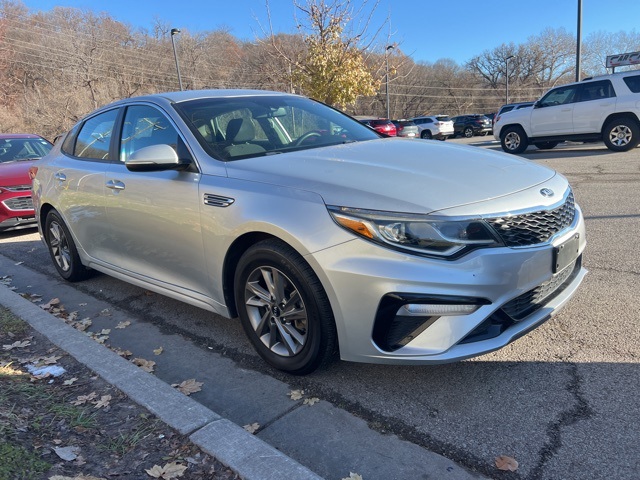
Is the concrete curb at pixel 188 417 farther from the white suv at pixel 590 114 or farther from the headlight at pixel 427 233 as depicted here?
the white suv at pixel 590 114

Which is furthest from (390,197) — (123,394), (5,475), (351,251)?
(5,475)

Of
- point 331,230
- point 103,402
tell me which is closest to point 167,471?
point 103,402

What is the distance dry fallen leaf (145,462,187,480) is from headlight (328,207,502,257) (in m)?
1.33

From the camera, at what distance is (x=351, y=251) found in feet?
→ 8.03

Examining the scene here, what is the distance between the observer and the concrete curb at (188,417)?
2062 millimetres

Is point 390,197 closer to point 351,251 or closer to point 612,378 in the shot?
point 351,251

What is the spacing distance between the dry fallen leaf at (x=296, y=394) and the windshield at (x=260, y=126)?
1500 millimetres

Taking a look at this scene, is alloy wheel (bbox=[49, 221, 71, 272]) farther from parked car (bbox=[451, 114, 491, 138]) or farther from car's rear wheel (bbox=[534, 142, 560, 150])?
parked car (bbox=[451, 114, 491, 138])

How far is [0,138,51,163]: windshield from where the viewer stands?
8.58 meters

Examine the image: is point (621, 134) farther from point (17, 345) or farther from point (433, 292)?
point (17, 345)

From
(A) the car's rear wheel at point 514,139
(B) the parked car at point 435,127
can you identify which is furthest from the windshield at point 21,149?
(B) the parked car at point 435,127

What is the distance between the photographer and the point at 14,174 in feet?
24.8

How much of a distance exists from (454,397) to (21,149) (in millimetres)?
8993

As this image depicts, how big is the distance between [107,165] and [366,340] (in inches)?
112
